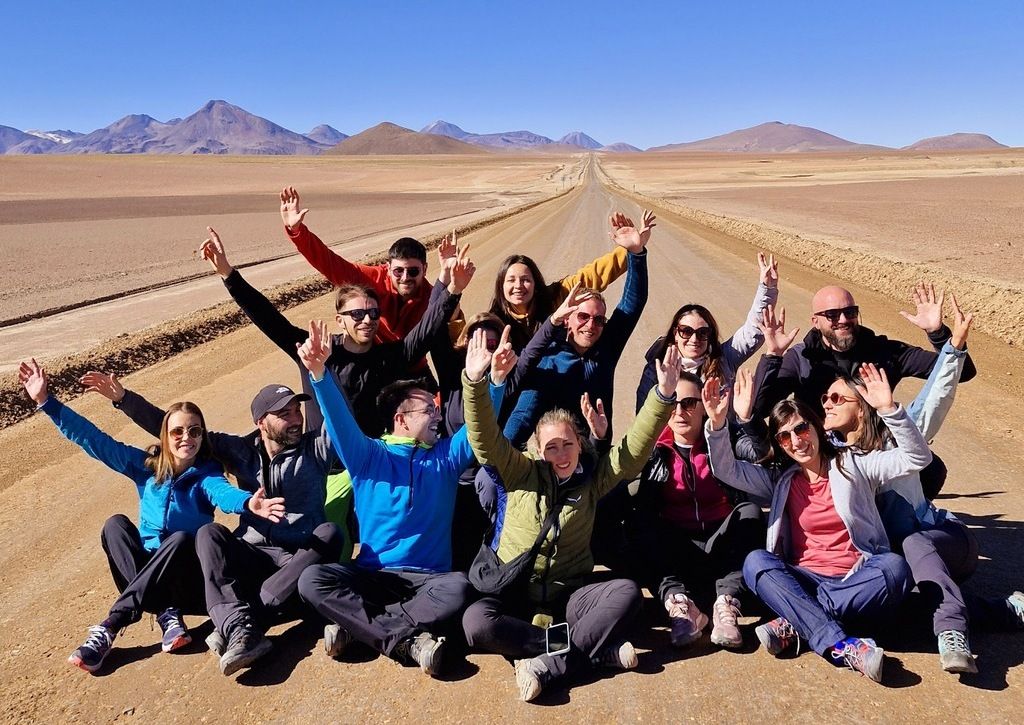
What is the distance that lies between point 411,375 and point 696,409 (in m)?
1.91

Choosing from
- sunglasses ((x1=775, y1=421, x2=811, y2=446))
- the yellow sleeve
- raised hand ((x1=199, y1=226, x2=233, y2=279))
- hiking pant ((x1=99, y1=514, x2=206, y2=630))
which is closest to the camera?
sunglasses ((x1=775, y1=421, x2=811, y2=446))

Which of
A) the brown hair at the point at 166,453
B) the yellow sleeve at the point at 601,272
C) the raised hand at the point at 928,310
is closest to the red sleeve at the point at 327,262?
the yellow sleeve at the point at 601,272

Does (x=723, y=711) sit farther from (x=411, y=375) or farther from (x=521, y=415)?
(x=411, y=375)

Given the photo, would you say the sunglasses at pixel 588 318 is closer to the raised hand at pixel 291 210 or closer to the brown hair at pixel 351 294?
the brown hair at pixel 351 294

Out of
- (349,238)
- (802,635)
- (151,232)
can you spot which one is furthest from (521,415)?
(151,232)

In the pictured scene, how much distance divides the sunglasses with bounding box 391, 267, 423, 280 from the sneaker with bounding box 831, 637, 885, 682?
3.50 m

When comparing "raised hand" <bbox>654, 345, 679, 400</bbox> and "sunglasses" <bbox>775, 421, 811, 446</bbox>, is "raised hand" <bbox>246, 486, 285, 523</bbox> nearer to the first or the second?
"raised hand" <bbox>654, 345, 679, 400</bbox>

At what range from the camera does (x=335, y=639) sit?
3.69 meters

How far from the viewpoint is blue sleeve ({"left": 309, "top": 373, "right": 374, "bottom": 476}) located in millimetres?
3867

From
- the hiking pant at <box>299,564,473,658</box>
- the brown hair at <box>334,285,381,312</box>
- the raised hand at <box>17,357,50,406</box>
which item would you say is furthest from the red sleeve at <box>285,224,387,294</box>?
the hiking pant at <box>299,564,473,658</box>

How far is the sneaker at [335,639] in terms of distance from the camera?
369 cm

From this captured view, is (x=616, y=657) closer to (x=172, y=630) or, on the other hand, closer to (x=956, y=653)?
(x=956, y=653)

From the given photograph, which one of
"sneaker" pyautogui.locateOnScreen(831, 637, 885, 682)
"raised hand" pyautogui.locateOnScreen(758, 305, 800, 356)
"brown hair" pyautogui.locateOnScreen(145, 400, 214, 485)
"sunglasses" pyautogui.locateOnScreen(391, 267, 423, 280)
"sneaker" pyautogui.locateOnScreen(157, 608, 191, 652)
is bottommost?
"sneaker" pyautogui.locateOnScreen(157, 608, 191, 652)

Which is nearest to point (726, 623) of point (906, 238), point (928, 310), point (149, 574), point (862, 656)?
point (862, 656)
